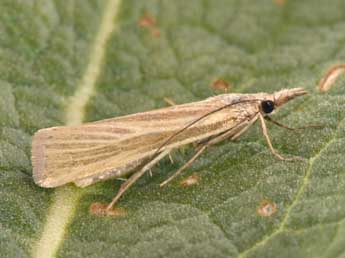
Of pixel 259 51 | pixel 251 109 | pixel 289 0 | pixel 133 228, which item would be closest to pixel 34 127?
pixel 133 228

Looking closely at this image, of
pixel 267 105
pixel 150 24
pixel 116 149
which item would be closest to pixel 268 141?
pixel 267 105

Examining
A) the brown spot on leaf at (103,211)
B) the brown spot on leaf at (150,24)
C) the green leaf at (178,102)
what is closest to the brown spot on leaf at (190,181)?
the green leaf at (178,102)

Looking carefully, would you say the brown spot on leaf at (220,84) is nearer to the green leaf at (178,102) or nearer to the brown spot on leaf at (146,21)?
the green leaf at (178,102)

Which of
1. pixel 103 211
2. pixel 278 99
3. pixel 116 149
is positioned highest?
pixel 278 99

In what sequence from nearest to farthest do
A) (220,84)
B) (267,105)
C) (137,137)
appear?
(137,137)
(267,105)
(220,84)

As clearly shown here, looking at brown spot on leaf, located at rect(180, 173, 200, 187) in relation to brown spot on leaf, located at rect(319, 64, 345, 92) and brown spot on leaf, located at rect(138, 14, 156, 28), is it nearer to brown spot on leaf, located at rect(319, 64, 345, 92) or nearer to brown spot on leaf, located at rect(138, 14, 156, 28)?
brown spot on leaf, located at rect(319, 64, 345, 92)

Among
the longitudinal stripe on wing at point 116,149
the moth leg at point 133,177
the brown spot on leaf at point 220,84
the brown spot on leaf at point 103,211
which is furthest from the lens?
the brown spot on leaf at point 220,84

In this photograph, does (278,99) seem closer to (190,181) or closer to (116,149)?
(190,181)
